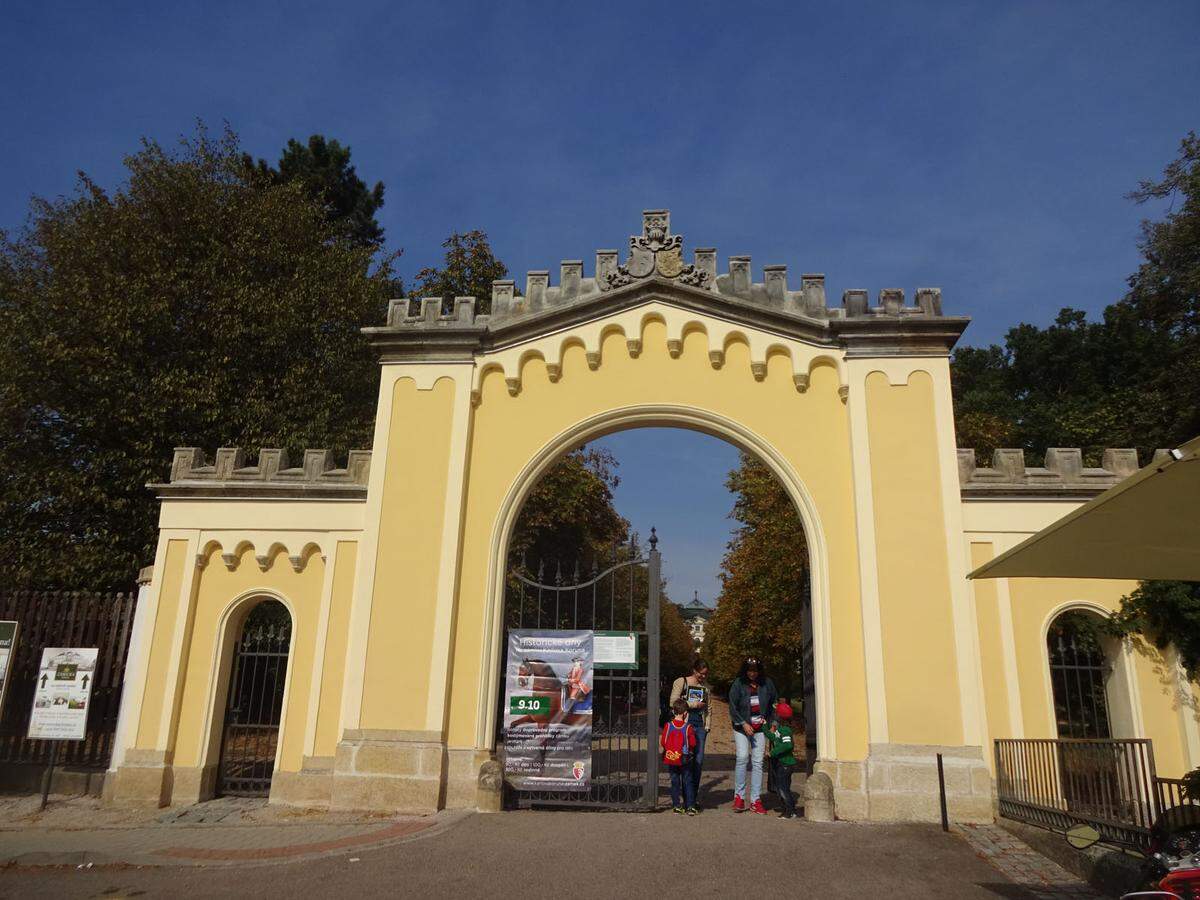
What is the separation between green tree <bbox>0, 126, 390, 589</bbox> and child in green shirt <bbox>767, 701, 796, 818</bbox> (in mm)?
12274

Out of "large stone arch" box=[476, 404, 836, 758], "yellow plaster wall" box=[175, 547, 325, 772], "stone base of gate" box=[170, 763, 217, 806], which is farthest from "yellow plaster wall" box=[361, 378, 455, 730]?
"stone base of gate" box=[170, 763, 217, 806]

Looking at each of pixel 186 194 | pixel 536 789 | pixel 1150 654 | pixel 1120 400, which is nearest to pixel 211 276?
pixel 186 194

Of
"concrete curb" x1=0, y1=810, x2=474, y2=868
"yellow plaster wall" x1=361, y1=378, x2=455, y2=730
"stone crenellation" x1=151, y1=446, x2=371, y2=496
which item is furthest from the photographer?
"stone crenellation" x1=151, y1=446, x2=371, y2=496

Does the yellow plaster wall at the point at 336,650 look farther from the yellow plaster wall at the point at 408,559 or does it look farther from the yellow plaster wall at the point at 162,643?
the yellow plaster wall at the point at 162,643

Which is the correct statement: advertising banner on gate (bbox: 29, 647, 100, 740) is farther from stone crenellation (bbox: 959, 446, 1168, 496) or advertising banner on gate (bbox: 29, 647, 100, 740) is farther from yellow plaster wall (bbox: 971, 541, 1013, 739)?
stone crenellation (bbox: 959, 446, 1168, 496)

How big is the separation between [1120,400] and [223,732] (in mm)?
24628

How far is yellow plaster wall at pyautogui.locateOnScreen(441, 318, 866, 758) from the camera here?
1005 cm

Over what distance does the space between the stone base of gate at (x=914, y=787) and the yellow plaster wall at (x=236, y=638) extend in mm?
6729

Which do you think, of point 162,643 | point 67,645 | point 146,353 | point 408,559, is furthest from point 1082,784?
point 146,353

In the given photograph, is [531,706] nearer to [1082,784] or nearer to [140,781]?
[140,781]

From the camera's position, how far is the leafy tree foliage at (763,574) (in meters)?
21.6

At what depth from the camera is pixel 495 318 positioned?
11.3 metres

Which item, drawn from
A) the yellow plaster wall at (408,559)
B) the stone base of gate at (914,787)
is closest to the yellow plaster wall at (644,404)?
the yellow plaster wall at (408,559)

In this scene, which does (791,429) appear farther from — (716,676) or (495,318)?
(716,676)
